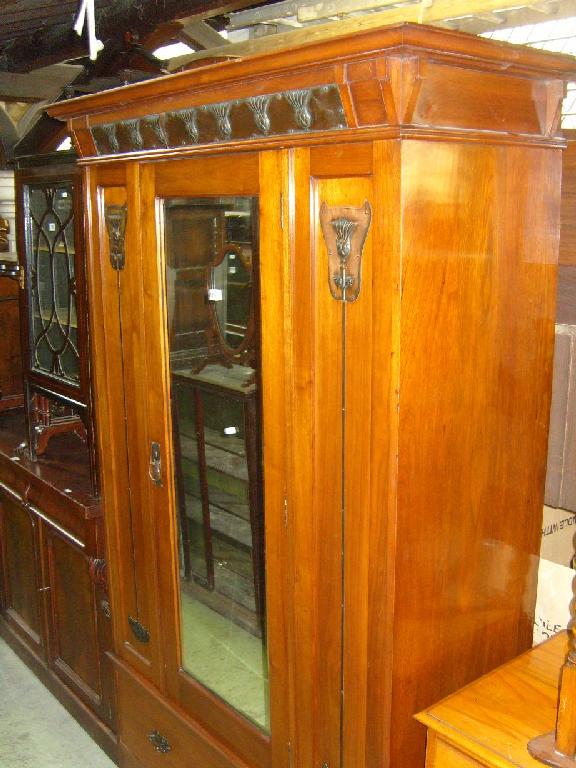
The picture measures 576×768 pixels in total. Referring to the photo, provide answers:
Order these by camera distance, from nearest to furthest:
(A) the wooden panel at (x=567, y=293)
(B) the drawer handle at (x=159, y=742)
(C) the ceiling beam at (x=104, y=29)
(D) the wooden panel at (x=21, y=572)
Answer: (A) the wooden panel at (x=567, y=293) → (B) the drawer handle at (x=159, y=742) → (C) the ceiling beam at (x=104, y=29) → (D) the wooden panel at (x=21, y=572)

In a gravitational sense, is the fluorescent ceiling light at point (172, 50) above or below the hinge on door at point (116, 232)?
above

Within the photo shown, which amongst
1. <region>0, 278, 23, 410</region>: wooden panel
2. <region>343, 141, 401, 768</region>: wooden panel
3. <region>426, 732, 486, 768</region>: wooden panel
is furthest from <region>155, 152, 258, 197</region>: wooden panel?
<region>0, 278, 23, 410</region>: wooden panel

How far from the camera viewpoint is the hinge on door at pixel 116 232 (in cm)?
197

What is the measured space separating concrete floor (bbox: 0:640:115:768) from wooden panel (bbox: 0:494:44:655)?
0.16 metres

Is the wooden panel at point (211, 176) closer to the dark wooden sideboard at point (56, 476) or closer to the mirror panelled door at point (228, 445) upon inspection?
the mirror panelled door at point (228, 445)

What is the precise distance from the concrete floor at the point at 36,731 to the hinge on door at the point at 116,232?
1736mm

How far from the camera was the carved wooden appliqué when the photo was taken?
132cm

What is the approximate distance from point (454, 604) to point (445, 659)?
11cm

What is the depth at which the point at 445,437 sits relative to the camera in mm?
1412

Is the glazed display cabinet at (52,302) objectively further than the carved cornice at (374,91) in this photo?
Yes

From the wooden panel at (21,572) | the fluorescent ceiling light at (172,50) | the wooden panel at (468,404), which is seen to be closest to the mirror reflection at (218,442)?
the wooden panel at (468,404)

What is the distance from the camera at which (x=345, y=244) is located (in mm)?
1338

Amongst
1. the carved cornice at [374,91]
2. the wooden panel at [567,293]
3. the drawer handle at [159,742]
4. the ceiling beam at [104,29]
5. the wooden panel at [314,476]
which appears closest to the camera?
the carved cornice at [374,91]

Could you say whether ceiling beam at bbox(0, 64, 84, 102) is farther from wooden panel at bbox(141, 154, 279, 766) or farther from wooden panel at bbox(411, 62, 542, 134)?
wooden panel at bbox(411, 62, 542, 134)
